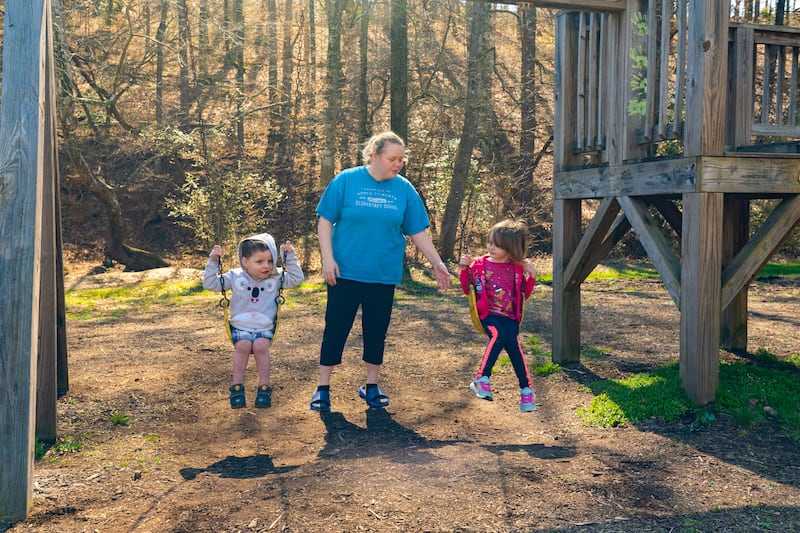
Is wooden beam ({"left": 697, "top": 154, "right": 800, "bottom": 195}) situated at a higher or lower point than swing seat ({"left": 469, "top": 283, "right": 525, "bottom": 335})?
higher

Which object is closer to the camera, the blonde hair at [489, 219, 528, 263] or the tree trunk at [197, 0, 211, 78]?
the blonde hair at [489, 219, 528, 263]

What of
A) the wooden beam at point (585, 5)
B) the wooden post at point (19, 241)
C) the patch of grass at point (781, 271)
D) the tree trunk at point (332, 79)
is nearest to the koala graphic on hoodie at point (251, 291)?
the wooden post at point (19, 241)

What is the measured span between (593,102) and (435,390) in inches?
117

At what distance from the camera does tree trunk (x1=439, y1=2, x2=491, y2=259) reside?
58.7 ft

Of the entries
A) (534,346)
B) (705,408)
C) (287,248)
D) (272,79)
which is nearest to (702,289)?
(705,408)

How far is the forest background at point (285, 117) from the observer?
17.3 metres

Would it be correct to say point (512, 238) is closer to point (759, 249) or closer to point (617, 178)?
point (617, 178)

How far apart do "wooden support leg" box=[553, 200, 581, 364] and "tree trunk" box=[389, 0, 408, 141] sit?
9.22 m

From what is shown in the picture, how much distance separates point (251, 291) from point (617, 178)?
10.7ft

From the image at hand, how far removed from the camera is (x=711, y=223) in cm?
549

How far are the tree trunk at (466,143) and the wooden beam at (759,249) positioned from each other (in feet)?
40.2

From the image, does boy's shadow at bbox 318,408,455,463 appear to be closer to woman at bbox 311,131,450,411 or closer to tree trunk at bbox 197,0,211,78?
woman at bbox 311,131,450,411

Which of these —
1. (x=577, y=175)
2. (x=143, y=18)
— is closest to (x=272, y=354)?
(x=577, y=175)

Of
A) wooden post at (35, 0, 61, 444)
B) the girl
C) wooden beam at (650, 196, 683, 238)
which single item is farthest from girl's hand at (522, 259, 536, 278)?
wooden post at (35, 0, 61, 444)
